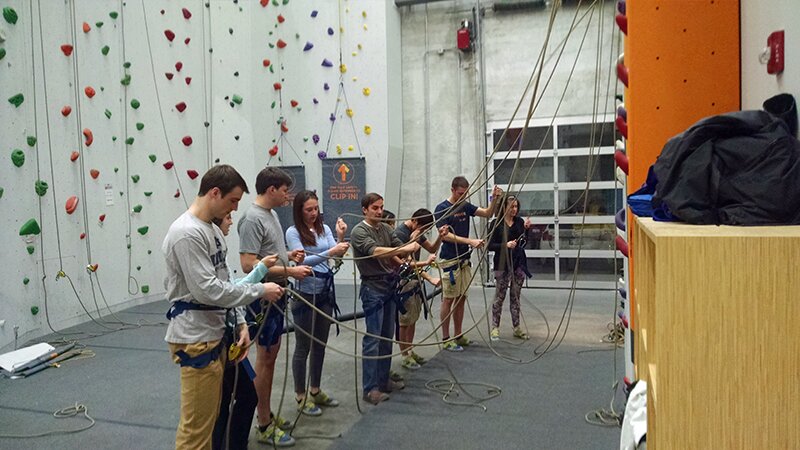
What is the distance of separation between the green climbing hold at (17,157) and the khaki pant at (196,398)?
3963 millimetres

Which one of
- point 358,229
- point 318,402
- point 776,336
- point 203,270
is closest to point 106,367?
point 318,402

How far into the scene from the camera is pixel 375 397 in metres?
3.63

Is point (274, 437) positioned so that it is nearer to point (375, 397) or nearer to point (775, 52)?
point (375, 397)

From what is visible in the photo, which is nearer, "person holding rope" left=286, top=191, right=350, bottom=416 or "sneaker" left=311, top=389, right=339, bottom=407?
"person holding rope" left=286, top=191, right=350, bottom=416

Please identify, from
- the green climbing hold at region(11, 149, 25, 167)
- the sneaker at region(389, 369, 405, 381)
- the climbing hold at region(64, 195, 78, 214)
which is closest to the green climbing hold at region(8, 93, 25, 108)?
the green climbing hold at region(11, 149, 25, 167)

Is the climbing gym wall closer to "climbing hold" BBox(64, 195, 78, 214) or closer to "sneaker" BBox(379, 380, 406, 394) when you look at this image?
"climbing hold" BBox(64, 195, 78, 214)

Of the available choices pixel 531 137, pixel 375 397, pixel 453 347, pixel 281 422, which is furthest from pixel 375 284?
pixel 531 137

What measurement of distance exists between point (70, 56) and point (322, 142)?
135 inches

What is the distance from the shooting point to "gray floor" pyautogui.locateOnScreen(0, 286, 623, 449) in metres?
3.07

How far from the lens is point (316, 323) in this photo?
3359 millimetres

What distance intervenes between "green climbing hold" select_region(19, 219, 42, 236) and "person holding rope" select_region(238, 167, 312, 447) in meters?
3.29

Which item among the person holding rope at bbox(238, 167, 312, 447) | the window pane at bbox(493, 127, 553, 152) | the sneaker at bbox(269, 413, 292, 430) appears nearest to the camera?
the person holding rope at bbox(238, 167, 312, 447)

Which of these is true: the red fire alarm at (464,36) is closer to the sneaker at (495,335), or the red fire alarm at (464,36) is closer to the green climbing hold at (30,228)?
the sneaker at (495,335)

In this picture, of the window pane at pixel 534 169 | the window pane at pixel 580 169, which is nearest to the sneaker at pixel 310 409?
the window pane at pixel 534 169
